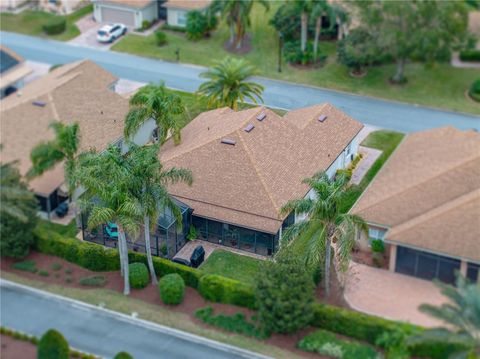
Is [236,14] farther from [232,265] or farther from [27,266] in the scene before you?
[27,266]

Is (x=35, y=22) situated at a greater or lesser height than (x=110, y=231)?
greater

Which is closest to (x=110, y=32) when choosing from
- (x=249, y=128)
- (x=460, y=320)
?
(x=249, y=128)

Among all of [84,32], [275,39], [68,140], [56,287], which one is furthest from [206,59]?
[56,287]

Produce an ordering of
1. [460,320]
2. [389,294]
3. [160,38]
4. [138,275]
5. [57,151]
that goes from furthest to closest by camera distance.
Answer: [160,38], [57,151], [138,275], [389,294], [460,320]

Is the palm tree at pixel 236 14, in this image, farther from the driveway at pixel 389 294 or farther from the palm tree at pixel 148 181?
the driveway at pixel 389 294

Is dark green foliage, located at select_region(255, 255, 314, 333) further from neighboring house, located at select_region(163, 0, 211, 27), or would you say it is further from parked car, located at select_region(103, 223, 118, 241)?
neighboring house, located at select_region(163, 0, 211, 27)

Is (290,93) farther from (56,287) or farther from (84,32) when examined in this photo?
(56,287)

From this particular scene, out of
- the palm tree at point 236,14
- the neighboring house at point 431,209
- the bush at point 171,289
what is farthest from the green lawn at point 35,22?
the bush at point 171,289
